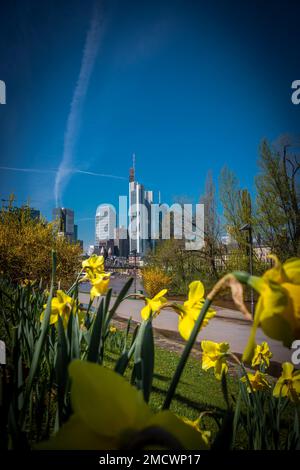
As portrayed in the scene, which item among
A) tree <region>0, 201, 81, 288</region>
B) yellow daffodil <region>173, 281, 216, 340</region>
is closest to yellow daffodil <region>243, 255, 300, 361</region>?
yellow daffodil <region>173, 281, 216, 340</region>

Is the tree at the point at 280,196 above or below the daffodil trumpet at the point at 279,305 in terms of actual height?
above

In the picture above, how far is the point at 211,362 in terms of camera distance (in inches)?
48.2

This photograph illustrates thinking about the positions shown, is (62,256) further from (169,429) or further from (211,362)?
(169,429)

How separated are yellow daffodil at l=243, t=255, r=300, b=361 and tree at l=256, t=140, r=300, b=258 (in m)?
11.2

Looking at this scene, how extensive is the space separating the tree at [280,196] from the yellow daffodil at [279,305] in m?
11.2

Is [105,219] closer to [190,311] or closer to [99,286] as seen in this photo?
[99,286]

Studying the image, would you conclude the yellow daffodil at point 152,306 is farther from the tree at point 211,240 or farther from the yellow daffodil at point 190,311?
the tree at point 211,240

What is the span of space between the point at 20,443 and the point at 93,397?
0.21 meters

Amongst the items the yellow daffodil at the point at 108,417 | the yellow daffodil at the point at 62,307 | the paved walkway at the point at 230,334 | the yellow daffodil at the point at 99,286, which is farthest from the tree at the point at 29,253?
the yellow daffodil at the point at 108,417

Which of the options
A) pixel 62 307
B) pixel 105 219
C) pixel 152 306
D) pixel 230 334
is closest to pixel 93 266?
pixel 62 307

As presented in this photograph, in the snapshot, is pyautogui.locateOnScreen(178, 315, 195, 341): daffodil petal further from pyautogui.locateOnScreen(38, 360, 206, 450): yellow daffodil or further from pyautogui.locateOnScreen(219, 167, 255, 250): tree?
pyautogui.locateOnScreen(219, 167, 255, 250): tree

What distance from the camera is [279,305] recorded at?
0.35 m

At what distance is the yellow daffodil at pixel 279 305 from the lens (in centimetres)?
35
